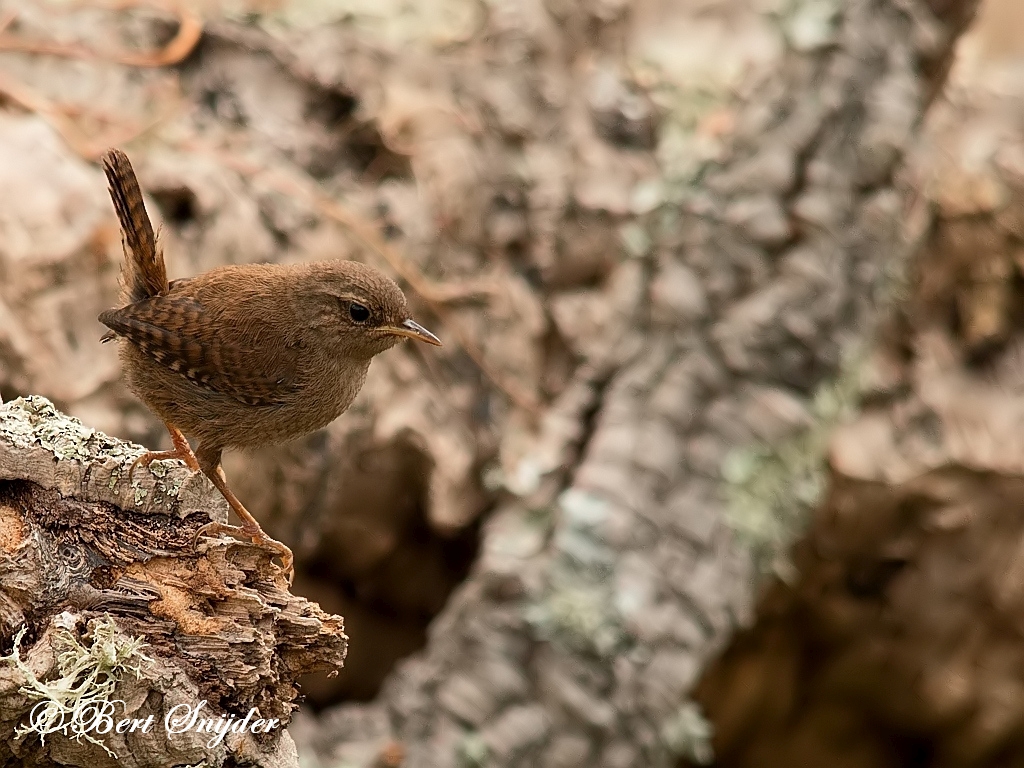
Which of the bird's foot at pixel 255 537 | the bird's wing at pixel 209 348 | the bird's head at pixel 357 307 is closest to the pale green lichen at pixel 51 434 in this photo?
the bird's foot at pixel 255 537

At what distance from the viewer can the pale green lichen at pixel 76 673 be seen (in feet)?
5.69

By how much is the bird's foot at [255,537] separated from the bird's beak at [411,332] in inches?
22.1

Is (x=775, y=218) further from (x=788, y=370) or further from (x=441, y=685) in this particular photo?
(x=441, y=685)

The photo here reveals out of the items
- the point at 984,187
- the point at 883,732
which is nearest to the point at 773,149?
the point at 984,187

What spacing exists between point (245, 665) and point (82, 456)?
442 millimetres

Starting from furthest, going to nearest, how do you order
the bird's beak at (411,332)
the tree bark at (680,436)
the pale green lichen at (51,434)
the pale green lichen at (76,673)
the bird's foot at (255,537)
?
the tree bark at (680,436)
the bird's beak at (411,332)
the bird's foot at (255,537)
the pale green lichen at (51,434)
the pale green lichen at (76,673)

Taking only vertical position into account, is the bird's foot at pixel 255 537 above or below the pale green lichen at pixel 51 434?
below

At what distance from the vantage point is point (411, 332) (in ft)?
9.11

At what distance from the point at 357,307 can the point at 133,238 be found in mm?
532

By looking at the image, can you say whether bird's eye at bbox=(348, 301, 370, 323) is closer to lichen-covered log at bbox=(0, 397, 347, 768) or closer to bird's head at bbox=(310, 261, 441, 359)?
bird's head at bbox=(310, 261, 441, 359)

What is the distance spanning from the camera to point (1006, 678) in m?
4.38

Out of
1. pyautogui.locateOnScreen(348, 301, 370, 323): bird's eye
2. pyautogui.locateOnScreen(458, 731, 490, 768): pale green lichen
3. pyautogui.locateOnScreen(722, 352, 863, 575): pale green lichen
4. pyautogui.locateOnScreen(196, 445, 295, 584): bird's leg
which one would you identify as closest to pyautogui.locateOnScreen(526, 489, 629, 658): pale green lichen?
pyautogui.locateOnScreen(458, 731, 490, 768): pale green lichen

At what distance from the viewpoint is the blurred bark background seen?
329cm

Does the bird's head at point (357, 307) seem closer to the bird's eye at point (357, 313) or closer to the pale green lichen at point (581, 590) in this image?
the bird's eye at point (357, 313)
